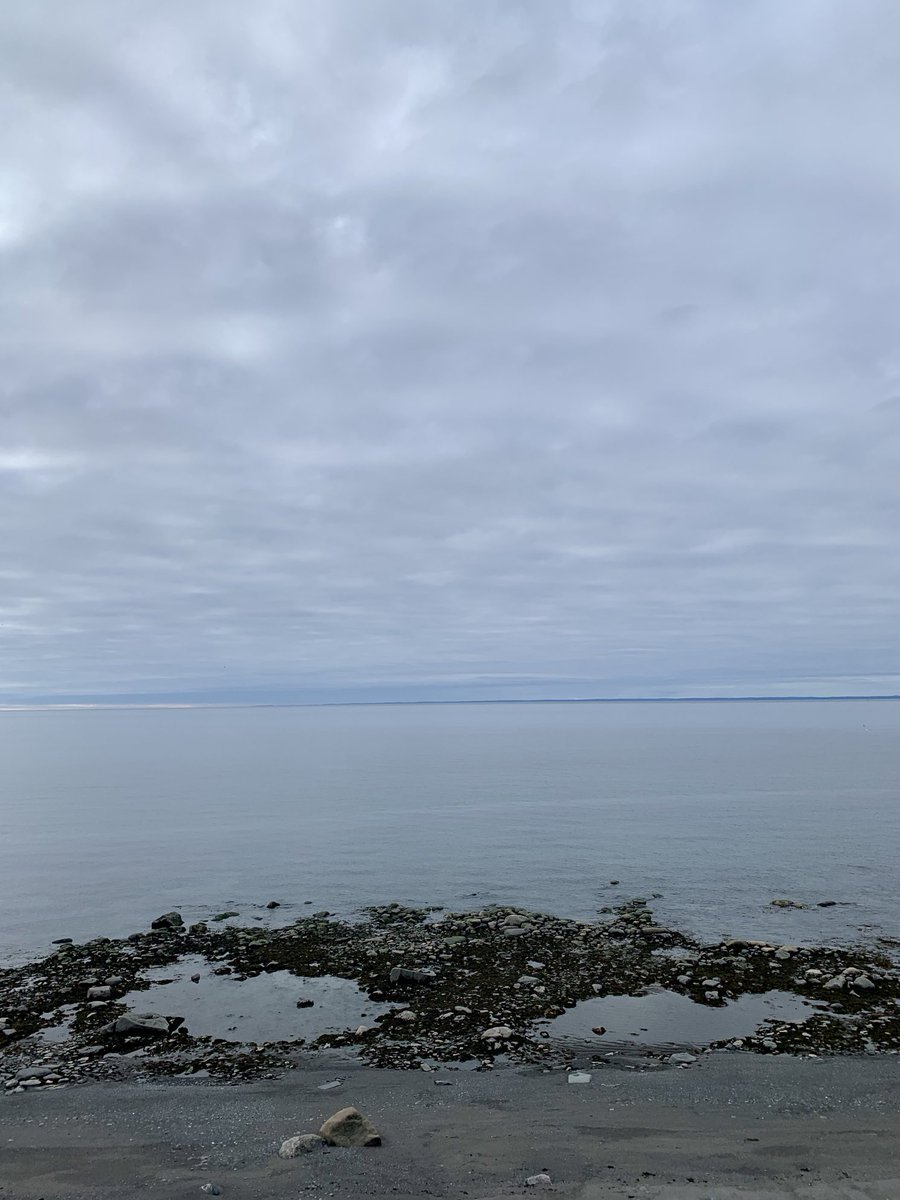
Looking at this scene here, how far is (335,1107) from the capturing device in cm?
1445

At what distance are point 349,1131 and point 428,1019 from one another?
5947mm

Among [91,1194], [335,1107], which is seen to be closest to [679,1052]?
[335,1107]

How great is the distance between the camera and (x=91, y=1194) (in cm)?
1176

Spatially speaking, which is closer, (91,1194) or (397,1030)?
(91,1194)

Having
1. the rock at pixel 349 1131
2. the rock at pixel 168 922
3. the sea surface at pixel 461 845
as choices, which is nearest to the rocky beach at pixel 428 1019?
the rock at pixel 349 1131

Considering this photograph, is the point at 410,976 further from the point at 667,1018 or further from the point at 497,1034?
the point at 667,1018

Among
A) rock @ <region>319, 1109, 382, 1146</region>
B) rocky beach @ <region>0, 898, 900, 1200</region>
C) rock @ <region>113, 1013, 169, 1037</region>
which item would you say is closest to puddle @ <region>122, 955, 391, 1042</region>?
rocky beach @ <region>0, 898, 900, 1200</region>

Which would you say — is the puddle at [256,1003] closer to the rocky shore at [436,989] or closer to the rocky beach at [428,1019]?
the rocky beach at [428,1019]

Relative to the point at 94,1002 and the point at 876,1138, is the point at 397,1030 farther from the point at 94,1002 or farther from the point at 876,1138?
the point at 876,1138

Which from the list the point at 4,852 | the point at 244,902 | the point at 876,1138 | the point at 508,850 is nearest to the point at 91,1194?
the point at 876,1138

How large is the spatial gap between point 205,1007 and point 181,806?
4910 cm

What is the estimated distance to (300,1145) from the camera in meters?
12.7

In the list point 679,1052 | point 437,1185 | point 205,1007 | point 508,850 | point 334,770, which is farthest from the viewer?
point 334,770

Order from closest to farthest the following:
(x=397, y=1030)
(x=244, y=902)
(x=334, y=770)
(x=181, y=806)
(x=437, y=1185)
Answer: (x=437, y=1185) < (x=397, y=1030) < (x=244, y=902) < (x=181, y=806) < (x=334, y=770)
